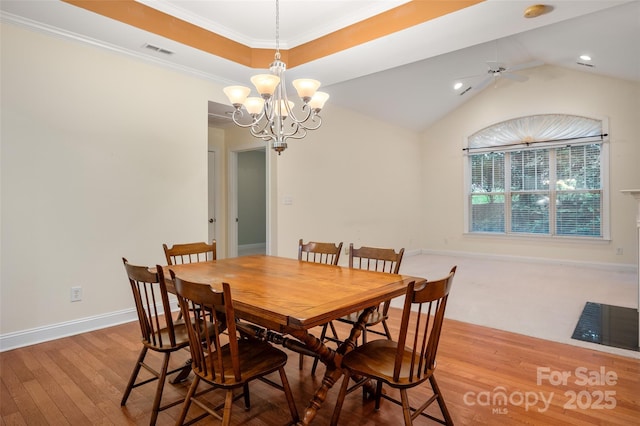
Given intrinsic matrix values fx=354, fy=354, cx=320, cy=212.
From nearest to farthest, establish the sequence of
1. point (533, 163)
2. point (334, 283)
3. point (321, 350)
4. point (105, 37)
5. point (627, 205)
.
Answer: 1. point (321, 350)
2. point (334, 283)
3. point (105, 37)
4. point (627, 205)
5. point (533, 163)

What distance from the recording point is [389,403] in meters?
2.10

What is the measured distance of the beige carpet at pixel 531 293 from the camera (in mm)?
3402

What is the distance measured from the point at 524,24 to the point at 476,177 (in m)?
5.03

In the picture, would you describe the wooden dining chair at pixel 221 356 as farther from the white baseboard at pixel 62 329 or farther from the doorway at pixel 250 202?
the doorway at pixel 250 202

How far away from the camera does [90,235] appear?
3262 millimetres

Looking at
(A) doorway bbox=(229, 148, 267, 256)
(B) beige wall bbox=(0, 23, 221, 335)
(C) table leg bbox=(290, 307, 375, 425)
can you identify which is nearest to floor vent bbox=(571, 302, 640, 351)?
(C) table leg bbox=(290, 307, 375, 425)

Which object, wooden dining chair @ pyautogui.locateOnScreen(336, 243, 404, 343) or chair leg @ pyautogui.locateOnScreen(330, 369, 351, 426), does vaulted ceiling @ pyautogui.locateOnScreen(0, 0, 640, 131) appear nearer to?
wooden dining chair @ pyautogui.locateOnScreen(336, 243, 404, 343)

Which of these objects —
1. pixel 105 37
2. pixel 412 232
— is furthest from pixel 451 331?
pixel 412 232

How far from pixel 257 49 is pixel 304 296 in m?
3.18

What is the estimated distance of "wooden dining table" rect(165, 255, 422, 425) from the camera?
1495 millimetres

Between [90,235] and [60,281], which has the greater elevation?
[90,235]

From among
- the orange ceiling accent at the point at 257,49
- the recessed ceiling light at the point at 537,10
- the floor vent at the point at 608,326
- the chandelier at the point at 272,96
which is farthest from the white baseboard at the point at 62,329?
the recessed ceiling light at the point at 537,10

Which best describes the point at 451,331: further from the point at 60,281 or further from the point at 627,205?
the point at 627,205

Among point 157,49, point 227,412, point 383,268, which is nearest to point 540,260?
point 383,268
